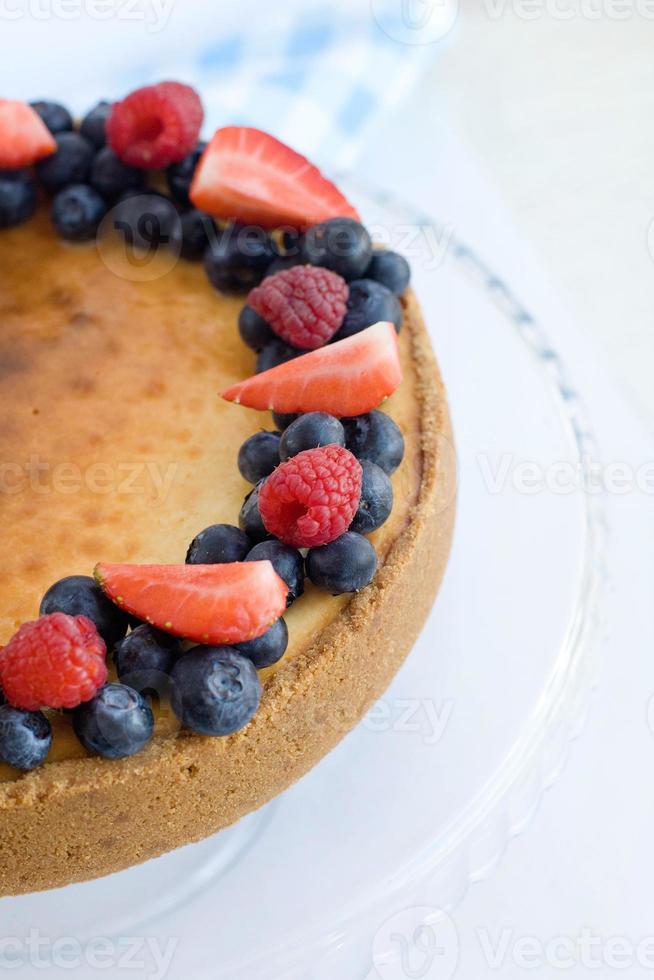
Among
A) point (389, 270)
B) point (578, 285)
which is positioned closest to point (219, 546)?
point (389, 270)

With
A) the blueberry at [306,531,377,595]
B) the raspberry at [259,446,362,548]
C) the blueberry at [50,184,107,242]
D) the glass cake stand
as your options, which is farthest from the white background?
the blueberry at [50,184,107,242]

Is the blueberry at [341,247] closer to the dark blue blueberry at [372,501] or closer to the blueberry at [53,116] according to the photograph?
the dark blue blueberry at [372,501]

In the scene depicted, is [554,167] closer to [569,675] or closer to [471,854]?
[569,675]

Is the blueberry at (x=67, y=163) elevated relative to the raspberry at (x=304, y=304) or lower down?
lower down

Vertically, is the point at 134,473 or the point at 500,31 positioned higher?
the point at 500,31

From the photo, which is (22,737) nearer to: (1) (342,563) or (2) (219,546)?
(2) (219,546)

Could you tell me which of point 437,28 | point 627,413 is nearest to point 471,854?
point 627,413

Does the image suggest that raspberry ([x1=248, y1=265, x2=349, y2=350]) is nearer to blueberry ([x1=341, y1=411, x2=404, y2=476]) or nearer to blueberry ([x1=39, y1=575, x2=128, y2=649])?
blueberry ([x1=341, y1=411, x2=404, y2=476])

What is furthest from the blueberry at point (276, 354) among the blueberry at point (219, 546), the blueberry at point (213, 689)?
the blueberry at point (213, 689)
